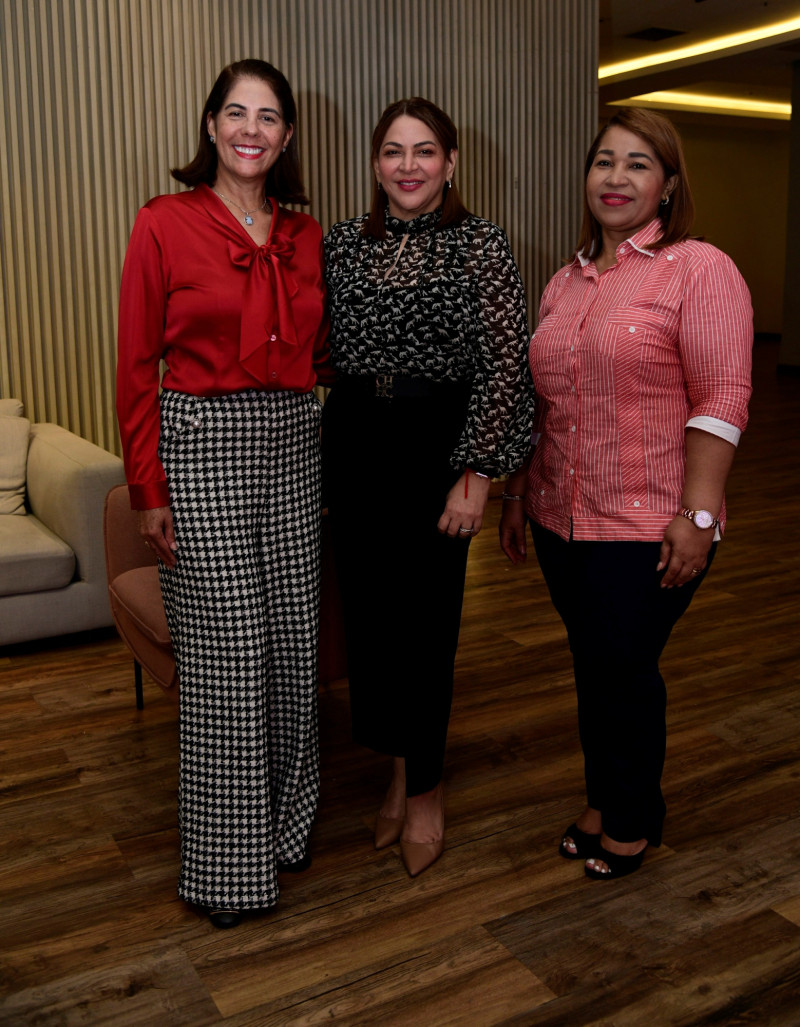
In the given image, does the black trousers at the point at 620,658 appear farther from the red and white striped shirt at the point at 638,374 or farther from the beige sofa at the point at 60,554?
the beige sofa at the point at 60,554

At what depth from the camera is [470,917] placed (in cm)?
219

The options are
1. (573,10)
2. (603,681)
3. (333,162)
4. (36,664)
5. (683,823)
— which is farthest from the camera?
(573,10)

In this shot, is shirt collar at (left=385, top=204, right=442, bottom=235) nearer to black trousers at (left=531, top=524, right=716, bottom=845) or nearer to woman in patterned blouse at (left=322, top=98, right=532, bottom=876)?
woman in patterned blouse at (left=322, top=98, right=532, bottom=876)

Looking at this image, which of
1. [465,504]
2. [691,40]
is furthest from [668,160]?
[691,40]

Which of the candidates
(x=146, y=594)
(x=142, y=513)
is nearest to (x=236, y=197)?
(x=142, y=513)

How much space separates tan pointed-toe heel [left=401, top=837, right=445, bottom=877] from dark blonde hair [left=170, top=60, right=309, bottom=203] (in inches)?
58.2

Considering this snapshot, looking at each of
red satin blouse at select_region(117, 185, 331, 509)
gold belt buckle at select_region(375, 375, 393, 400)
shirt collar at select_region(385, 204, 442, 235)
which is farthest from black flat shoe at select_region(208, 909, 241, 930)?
shirt collar at select_region(385, 204, 442, 235)

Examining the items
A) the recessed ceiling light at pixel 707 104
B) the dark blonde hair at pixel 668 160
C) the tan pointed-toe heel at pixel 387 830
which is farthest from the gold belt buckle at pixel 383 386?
the recessed ceiling light at pixel 707 104

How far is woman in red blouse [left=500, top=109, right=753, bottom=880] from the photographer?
6.60 feet

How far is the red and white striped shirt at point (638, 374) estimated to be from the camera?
1.99 metres

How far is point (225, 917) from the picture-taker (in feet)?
7.11

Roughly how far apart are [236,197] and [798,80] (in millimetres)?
10891

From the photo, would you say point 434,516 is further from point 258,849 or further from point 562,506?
point 258,849

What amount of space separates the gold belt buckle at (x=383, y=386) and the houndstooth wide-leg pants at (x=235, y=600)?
0.14m
